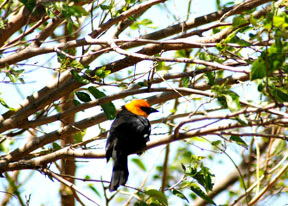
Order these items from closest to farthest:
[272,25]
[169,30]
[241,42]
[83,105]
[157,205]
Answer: [272,25] → [241,42] → [157,205] → [83,105] → [169,30]

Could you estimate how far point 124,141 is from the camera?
13.6 feet

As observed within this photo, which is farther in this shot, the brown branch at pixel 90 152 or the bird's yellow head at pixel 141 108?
the bird's yellow head at pixel 141 108

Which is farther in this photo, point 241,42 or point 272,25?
point 241,42

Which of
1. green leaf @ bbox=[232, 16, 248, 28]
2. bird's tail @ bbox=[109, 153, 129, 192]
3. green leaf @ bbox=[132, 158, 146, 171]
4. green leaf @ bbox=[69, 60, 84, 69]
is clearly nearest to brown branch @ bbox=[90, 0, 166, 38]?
green leaf @ bbox=[69, 60, 84, 69]

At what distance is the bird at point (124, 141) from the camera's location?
3804mm

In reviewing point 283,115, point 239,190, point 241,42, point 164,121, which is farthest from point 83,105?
point 239,190

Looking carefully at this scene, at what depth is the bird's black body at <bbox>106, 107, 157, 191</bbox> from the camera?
3820mm

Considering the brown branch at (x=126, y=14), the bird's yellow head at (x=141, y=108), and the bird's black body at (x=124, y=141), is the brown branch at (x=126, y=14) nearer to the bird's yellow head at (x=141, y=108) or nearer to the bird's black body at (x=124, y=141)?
the bird's black body at (x=124, y=141)

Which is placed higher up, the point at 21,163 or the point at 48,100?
the point at 48,100

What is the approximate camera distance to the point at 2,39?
4.34m

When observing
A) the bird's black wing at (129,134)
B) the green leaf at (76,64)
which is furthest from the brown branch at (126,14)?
the bird's black wing at (129,134)

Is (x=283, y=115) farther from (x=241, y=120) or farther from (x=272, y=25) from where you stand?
(x=272, y=25)

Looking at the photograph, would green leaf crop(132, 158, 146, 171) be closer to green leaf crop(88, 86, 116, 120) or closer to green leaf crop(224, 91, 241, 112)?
green leaf crop(88, 86, 116, 120)

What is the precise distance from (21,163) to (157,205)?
1198mm
